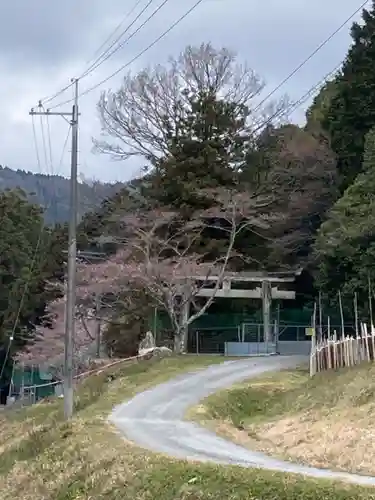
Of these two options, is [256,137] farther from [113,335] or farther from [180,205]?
[113,335]

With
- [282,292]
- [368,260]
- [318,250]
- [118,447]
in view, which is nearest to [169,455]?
[118,447]

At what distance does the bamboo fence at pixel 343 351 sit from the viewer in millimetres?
21750

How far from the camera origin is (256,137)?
43.1 metres

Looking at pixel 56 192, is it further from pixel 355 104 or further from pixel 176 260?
pixel 355 104

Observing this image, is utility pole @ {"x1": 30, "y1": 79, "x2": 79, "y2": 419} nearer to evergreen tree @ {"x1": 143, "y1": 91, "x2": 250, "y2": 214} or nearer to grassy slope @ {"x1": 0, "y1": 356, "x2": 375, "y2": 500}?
grassy slope @ {"x1": 0, "y1": 356, "x2": 375, "y2": 500}

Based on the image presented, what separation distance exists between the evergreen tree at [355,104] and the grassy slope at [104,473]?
47.3 ft

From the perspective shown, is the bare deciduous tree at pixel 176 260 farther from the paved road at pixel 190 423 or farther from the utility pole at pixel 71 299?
the utility pole at pixel 71 299

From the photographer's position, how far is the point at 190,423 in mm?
20234

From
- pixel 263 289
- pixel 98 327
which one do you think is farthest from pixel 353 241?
pixel 98 327

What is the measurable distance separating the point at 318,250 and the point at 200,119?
1175 centimetres

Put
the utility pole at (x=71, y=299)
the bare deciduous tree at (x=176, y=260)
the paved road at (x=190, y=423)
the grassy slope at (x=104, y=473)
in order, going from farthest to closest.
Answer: the bare deciduous tree at (x=176, y=260) < the utility pole at (x=71, y=299) < the paved road at (x=190, y=423) < the grassy slope at (x=104, y=473)

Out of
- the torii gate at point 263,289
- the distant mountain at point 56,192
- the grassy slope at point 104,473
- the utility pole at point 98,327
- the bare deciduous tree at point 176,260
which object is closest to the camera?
the grassy slope at point 104,473

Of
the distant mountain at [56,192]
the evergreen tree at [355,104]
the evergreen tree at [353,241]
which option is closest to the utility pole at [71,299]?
the distant mountain at [56,192]

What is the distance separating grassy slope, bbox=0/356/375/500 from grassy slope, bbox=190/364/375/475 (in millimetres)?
2451
